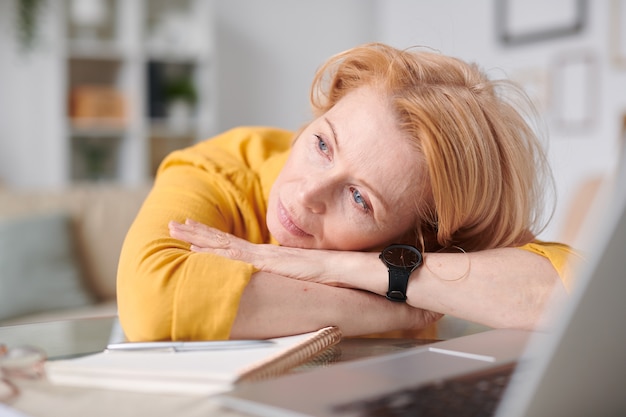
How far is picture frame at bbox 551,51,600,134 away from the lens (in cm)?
438

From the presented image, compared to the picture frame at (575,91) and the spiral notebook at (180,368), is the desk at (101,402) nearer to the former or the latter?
the spiral notebook at (180,368)

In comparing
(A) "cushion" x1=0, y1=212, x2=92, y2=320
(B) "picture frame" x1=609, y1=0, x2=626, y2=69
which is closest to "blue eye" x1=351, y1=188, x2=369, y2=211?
(A) "cushion" x1=0, y1=212, x2=92, y2=320

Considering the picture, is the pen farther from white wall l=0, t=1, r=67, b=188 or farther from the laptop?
white wall l=0, t=1, r=67, b=188

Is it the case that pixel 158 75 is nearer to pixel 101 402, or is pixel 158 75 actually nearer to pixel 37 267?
pixel 37 267

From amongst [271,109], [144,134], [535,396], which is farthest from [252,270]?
[271,109]

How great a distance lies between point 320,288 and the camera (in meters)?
1.00

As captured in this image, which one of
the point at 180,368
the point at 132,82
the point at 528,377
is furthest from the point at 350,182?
the point at 132,82

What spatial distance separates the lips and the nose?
0.15 ft

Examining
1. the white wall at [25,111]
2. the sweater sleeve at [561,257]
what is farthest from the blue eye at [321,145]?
the white wall at [25,111]

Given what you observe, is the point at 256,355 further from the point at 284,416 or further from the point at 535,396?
the point at 535,396

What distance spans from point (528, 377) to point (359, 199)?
1.97 ft

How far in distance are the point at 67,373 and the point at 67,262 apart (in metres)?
2.06

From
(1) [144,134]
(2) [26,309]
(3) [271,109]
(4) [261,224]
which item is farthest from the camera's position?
(3) [271,109]

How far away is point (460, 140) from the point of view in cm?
108
